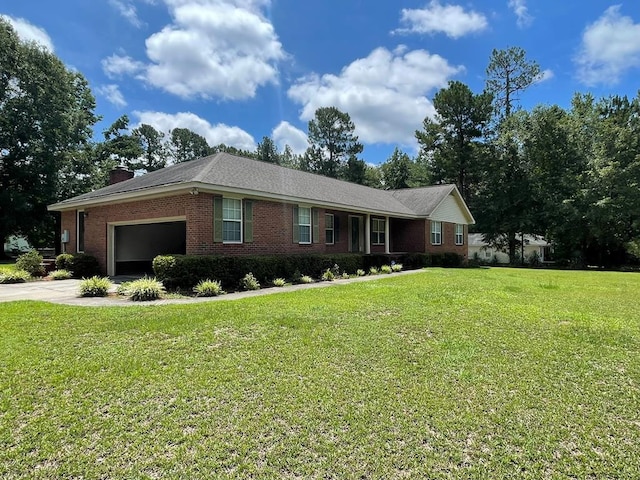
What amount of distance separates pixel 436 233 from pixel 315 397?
21001 mm

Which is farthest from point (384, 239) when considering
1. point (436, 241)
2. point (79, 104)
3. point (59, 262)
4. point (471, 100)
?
point (79, 104)

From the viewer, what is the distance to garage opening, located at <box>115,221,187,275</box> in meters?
15.3

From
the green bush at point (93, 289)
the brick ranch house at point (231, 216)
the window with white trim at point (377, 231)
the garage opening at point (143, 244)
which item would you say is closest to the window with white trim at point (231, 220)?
the brick ranch house at point (231, 216)

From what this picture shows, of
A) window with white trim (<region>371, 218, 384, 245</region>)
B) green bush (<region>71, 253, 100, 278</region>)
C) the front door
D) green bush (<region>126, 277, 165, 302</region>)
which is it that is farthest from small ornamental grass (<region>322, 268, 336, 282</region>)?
green bush (<region>71, 253, 100, 278</region>)

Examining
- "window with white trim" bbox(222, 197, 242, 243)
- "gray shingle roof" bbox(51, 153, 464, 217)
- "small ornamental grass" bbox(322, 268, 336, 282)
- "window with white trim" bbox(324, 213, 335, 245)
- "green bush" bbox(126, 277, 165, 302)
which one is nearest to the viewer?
"green bush" bbox(126, 277, 165, 302)

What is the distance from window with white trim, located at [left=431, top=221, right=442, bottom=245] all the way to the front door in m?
5.90

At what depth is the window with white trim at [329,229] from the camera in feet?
55.4

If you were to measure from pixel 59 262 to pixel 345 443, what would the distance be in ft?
50.7

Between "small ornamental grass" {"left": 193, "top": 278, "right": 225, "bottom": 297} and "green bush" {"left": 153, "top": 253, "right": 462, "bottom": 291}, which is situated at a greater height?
"green bush" {"left": 153, "top": 253, "right": 462, "bottom": 291}

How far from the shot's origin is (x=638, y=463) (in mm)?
2779

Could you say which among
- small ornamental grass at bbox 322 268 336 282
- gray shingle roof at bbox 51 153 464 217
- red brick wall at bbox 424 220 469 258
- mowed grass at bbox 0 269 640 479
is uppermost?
gray shingle roof at bbox 51 153 464 217

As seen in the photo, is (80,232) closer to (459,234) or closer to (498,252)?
(459,234)

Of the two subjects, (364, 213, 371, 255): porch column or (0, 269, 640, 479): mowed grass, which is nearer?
(0, 269, 640, 479): mowed grass

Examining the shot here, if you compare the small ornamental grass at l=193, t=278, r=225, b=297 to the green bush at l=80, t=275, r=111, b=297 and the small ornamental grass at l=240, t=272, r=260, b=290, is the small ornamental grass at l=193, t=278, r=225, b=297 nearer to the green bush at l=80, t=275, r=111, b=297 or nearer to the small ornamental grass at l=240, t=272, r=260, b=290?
the small ornamental grass at l=240, t=272, r=260, b=290
